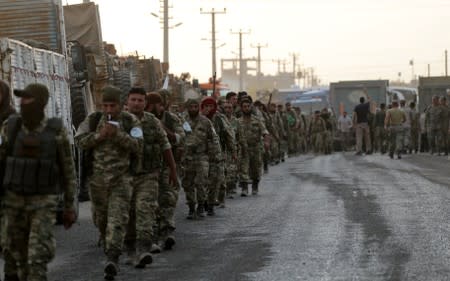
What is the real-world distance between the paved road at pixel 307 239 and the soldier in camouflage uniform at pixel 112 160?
1.55 feet

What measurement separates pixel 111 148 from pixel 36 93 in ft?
7.25

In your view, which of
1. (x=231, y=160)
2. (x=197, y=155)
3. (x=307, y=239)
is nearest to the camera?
(x=307, y=239)

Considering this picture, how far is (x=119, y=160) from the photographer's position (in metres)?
11.4

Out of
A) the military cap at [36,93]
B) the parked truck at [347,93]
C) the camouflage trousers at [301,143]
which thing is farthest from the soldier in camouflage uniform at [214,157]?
the parked truck at [347,93]

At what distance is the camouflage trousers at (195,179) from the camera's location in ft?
56.4

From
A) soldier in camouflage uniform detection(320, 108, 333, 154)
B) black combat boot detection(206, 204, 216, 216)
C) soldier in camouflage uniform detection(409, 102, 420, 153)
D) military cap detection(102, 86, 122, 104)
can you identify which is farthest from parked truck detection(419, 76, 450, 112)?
military cap detection(102, 86, 122, 104)

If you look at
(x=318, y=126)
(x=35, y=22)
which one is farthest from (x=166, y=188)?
(x=318, y=126)

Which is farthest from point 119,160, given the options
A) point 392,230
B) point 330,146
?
point 330,146

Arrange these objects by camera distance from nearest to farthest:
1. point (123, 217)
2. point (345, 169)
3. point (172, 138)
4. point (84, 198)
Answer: point (123, 217) < point (172, 138) < point (84, 198) < point (345, 169)

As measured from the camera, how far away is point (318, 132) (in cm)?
4525

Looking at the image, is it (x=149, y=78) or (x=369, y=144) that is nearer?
(x=149, y=78)

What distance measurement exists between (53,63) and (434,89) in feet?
104

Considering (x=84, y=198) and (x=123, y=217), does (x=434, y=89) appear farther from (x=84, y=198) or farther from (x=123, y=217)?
(x=123, y=217)

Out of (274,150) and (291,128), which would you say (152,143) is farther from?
(291,128)
